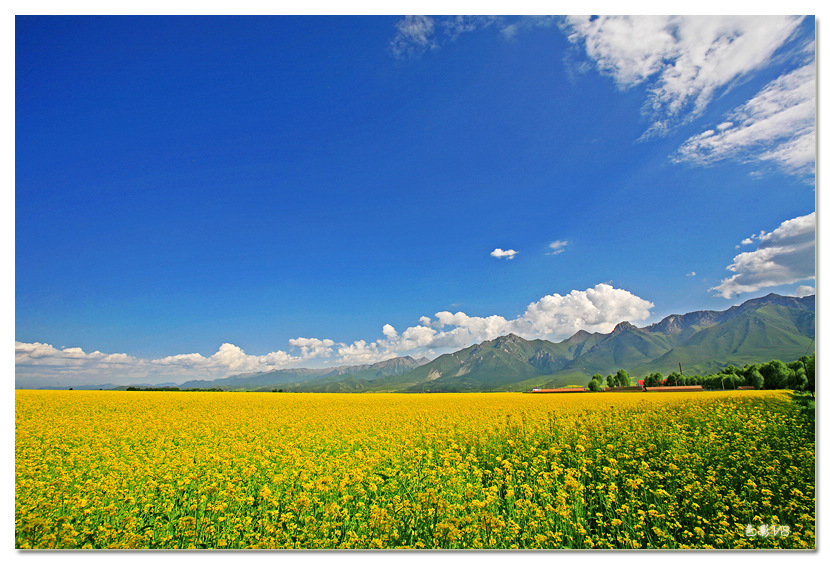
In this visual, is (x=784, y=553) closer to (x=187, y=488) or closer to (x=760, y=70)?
(x=760, y=70)

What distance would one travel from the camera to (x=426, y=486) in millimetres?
5004

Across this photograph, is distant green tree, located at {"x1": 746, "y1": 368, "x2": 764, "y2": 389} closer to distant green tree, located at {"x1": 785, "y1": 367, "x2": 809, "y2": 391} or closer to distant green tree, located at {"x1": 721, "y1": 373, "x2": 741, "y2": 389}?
distant green tree, located at {"x1": 721, "y1": 373, "x2": 741, "y2": 389}

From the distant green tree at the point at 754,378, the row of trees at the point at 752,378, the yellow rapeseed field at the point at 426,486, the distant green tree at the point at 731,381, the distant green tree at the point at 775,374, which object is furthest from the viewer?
Answer: the distant green tree at the point at 731,381

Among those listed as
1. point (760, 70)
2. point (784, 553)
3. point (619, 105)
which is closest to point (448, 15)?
point (619, 105)

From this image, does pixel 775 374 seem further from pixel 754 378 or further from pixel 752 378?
pixel 752 378

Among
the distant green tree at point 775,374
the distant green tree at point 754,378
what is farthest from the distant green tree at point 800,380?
the distant green tree at point 754,378

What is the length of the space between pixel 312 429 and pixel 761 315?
21876cm

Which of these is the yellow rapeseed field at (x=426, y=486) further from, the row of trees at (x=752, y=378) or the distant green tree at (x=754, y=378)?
the distant green tree at (x=754, y=378)

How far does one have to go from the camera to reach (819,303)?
5613 mm

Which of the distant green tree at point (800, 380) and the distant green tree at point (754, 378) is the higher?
the distant green tree at point (800, 380)

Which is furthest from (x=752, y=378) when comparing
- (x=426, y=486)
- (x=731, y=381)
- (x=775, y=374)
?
(x=426, y=486)

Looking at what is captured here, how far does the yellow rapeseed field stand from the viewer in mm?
4082

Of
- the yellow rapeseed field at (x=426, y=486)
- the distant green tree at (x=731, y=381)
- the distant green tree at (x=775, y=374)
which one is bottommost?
the distant green tree at (x=731, y=381)

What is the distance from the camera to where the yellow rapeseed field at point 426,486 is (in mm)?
4082
